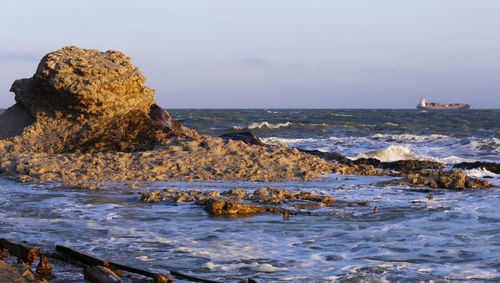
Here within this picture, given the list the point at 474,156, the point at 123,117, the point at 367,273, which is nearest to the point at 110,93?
the point at 123,117

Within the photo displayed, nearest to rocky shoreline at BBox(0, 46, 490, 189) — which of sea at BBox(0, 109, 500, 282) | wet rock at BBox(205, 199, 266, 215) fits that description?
sea at BBox(0, 109, 500, 282)

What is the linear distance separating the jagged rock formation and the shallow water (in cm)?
321

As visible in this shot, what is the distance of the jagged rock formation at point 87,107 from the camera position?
10102 millimetres

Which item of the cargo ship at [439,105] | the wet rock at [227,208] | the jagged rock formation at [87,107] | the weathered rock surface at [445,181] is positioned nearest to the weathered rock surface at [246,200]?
the wet rock at [227,208]

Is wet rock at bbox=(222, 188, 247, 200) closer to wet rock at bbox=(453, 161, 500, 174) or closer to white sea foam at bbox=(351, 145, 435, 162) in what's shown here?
wet rock at bbox=(453, 161, 500, 174)

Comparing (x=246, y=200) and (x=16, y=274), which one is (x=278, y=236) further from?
(x=16, y=274)

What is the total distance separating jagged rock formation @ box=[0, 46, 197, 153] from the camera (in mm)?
10102

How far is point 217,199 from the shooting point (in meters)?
6.14

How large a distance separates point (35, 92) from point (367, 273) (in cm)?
903

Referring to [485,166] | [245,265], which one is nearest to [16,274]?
[245,265]

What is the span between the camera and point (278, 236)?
16.0ft

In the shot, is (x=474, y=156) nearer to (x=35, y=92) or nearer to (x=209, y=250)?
(x=35, y=92)

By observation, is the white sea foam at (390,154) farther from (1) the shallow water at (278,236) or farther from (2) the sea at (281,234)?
(1) the shallow water at (278,236)

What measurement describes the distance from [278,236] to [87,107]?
21.6 ft
